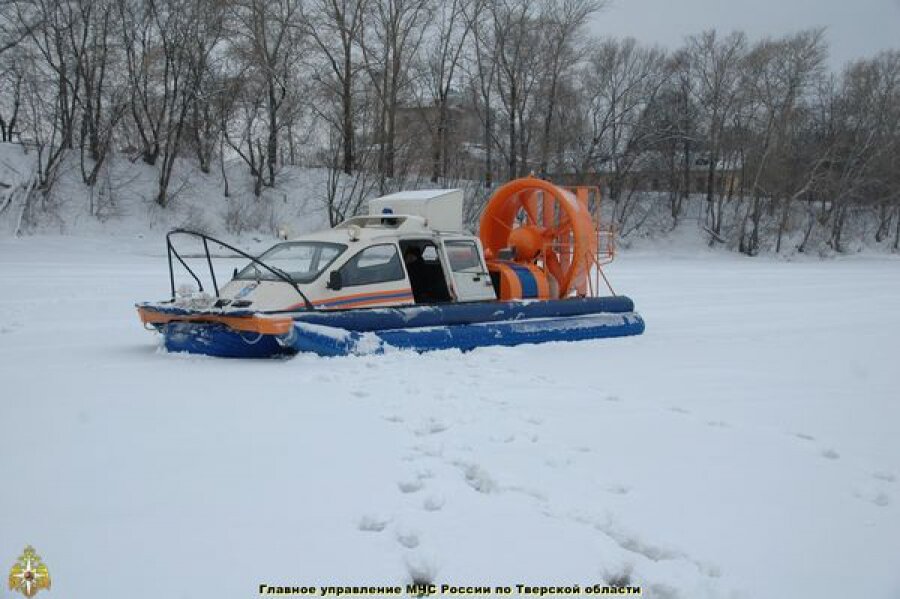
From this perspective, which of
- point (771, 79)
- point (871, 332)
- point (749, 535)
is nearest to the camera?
point (749, 535)

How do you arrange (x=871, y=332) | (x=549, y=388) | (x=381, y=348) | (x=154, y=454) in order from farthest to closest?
(x=871, y=332) → (x=381, y=348) → (x=549, y=388) → (x=154, y=454)

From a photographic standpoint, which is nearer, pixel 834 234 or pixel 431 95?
pixel 431 95

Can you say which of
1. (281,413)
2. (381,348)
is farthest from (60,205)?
(281,413)

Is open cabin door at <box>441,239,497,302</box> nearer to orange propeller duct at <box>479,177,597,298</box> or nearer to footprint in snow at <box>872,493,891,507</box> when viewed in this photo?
orange propeller duct at <box>479,177,597,298</box>

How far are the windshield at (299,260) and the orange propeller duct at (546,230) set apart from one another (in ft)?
10.6

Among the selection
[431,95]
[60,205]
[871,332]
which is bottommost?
[871,332]

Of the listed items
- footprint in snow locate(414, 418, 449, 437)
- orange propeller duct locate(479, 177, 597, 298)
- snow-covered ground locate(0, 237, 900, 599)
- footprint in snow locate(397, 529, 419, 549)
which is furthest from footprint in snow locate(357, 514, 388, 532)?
orange propeller duct locate(479, 177, 597, 298)

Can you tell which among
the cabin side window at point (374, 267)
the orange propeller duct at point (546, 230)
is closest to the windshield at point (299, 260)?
the cabin side window at point (374, 267)

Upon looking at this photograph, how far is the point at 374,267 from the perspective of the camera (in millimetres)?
8117

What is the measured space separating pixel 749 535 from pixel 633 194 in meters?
37.5

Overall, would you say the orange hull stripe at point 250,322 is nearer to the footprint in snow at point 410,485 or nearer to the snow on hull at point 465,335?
the snow on hull at point 465,335

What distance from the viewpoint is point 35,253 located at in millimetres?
19781

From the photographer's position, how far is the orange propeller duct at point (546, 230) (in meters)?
9.83

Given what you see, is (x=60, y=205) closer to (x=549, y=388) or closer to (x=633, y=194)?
(x=549, y=388)
